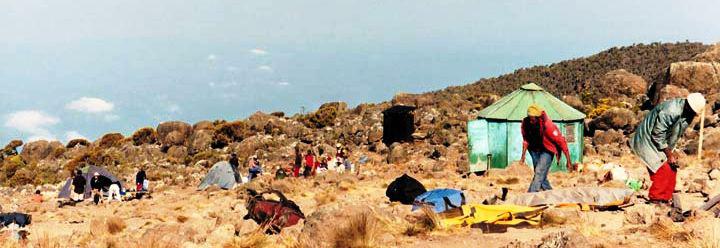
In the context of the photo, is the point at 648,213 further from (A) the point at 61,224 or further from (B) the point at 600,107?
(B) the point at 600,107

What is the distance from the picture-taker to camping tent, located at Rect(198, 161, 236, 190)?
62.7 feet

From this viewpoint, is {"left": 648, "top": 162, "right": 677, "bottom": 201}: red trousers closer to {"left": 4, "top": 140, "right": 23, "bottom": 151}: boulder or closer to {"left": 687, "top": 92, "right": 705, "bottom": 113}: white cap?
{"left": 687, "top": 92, "right": 705, "bottom": 113}: white cap

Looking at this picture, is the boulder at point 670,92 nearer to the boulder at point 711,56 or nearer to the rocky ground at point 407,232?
the boulder at point 711,56

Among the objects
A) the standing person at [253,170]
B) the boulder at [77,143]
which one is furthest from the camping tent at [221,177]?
the boulder at [77,143]

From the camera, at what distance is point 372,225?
6.47m

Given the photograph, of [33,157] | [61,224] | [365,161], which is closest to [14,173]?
[33,157]

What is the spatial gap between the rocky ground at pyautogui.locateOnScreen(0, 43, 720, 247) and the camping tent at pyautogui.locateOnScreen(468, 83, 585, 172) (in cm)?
87

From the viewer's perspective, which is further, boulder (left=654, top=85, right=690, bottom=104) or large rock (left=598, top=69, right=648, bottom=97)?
large rock (left=598, top=69, right=648, bottom=97)

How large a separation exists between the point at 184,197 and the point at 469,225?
39.5 ft

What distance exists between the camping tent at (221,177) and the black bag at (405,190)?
813 centimetres

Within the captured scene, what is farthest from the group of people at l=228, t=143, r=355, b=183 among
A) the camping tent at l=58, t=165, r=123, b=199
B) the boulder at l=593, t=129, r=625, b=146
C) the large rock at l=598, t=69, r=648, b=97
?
the large rock at l=598, t=69, r=648, b=97

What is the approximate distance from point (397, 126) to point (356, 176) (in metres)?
16.5

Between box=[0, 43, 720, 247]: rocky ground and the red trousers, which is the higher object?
the red trousers

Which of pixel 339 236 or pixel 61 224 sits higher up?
Answer: pixel 339 236
